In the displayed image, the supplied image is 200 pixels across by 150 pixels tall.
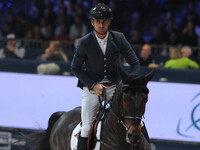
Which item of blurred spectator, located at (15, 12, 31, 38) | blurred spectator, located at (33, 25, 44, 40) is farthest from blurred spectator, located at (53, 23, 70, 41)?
blurred spectator, located at (15, 12, 31, 38)

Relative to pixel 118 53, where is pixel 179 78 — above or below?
below

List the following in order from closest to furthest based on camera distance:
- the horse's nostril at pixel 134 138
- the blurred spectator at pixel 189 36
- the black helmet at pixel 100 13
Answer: the horse's nostril at pixel 134 138 → the black helmet at pixel 100 13 → the blurred spectator at pixel 189 36

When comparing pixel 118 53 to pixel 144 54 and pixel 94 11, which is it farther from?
pixel 144 54

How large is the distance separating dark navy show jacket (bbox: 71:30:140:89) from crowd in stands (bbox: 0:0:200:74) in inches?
342

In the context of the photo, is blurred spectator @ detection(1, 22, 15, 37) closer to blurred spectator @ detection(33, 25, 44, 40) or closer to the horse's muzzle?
blurred spectator @ detection(33, 25, 44, 40)

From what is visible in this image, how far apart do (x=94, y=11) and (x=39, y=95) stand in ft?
15.7

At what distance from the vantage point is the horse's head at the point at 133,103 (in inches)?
206

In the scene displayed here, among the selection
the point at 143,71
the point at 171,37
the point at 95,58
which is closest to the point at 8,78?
the point at 143,71

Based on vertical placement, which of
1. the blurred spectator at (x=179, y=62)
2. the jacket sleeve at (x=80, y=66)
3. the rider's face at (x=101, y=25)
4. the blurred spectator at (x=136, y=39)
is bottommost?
the blurred spectator at (x=179, y=62)

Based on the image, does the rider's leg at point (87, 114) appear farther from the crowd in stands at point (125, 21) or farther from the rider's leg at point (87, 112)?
the crowd in stands at point (125, 21)

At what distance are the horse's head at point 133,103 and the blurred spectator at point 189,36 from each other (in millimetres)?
9681

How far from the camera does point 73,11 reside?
17516 millimetres

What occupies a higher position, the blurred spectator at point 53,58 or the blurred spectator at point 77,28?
the blurred spectator at point 77,28

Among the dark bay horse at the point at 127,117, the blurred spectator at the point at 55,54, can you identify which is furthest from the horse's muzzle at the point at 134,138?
the blurred spectator at the point at 55,54
